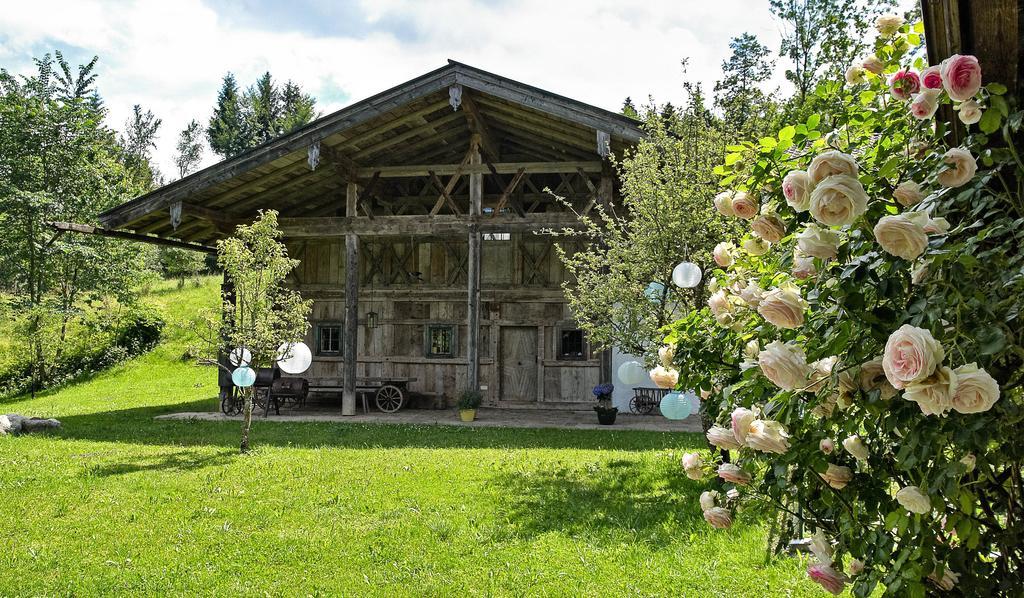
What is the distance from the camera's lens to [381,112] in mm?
12477

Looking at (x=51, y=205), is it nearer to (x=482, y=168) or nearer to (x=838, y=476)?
(x=482, y=168)

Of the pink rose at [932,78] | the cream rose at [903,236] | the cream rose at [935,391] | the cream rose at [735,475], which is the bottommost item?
the cream rose at [735,475]

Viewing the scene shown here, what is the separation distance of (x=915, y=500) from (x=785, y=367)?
1.36 feet

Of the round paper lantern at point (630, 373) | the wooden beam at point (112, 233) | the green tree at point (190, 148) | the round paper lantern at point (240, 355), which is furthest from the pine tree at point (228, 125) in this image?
the round paper lantern at point (630, 373)

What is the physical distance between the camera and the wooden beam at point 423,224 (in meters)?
13.2

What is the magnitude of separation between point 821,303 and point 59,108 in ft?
78.0

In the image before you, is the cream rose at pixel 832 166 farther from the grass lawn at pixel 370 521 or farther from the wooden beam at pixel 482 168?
the wooden beam at pixel 482 168

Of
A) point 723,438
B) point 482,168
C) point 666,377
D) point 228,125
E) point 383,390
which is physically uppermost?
point 228,125

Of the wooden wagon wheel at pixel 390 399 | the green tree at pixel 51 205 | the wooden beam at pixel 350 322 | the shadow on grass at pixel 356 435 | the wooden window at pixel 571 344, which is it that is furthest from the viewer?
the green tree at pixel 51 205

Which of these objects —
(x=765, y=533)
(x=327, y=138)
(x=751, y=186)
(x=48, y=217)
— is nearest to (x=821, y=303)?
(x=751, y=186)

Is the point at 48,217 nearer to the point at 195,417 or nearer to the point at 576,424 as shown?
the point at 195,417

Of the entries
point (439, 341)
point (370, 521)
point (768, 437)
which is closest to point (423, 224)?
point (439, 341)

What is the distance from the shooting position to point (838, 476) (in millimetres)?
1886

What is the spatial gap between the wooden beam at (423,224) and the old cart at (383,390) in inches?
138
